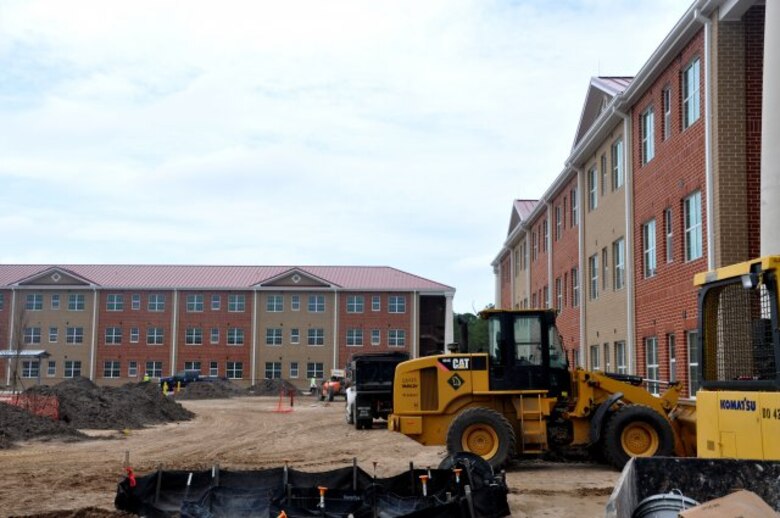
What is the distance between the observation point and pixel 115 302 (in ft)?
257

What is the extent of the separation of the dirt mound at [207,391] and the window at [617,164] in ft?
143

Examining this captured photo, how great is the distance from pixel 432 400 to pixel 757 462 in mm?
10369

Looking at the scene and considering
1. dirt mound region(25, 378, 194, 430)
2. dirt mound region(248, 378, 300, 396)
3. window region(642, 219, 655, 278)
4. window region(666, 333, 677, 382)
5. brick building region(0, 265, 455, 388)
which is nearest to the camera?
window region(666, 333, 677, 382)

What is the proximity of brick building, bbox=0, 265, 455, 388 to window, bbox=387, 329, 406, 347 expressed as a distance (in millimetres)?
87

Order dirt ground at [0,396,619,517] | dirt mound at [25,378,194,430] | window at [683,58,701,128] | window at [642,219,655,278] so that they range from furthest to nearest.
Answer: dirt mound at [25,378,194,430] → window at [642,219,655,278] → window at [683,58,701,128] → dirt ground at [0,396,619,517]

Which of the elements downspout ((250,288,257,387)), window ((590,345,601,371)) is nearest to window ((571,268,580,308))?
window ((590,345,601,371))

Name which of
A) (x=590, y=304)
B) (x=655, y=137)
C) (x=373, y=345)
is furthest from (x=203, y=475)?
(x=373, y=345)

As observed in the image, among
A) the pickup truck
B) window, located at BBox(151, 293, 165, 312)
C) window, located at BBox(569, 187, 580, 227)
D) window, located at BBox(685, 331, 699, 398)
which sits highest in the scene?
window, located at BBox(569, 187, 580, 227)

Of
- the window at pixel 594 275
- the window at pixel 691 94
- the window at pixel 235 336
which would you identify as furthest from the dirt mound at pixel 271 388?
the window at pixel 691 94

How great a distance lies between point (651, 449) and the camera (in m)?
15.4

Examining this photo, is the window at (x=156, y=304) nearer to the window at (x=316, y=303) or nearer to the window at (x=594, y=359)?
the window at (x=316, y=303)

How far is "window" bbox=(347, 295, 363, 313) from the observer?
7781cm

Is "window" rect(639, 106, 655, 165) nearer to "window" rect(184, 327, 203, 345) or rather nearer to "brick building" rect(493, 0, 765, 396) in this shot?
"brick building" rect(493, 0, 765, 396)

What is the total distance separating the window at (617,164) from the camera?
85.5ft
